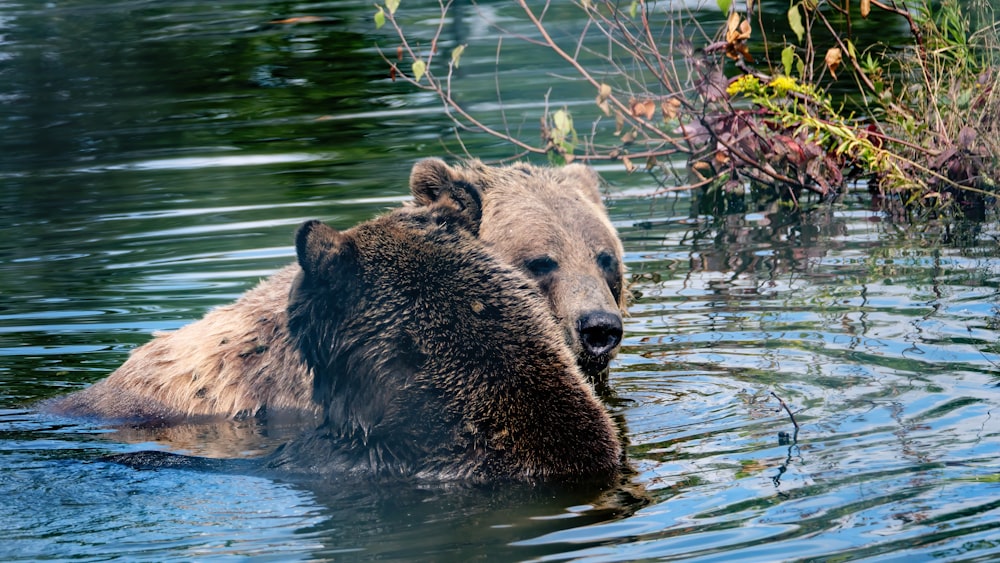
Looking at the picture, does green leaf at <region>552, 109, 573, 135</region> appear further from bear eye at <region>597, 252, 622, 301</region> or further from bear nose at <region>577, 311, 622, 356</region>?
bear nose at <region>577, 311, 622, 356</region>

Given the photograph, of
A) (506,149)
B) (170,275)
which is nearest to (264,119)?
(506,149)

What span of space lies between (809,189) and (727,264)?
6.27 ft

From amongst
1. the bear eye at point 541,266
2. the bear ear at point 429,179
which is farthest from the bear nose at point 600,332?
the bear ear at point 429,179

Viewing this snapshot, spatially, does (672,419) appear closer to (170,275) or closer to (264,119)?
(170,275)

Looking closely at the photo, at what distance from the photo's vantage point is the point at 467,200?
7477 mm

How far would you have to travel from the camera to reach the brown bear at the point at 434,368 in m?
5.36

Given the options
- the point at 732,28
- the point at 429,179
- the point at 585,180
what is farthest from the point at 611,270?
the point at 732,28

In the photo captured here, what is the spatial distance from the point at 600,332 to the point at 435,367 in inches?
68.7

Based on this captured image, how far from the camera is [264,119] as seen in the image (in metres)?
16.4

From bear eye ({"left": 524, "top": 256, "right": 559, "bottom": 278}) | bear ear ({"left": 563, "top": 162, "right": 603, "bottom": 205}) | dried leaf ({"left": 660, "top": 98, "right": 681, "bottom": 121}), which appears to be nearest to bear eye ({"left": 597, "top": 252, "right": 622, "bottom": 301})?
bear eye ({"left": 524, "top": 256, "right": 559, "bottom": 278})

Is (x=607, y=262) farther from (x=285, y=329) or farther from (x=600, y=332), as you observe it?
(x=285, y=329)

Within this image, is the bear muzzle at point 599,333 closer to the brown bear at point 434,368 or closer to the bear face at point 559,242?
the bear face at point 559,242

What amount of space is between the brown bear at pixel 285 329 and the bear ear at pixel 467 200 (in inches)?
3.3

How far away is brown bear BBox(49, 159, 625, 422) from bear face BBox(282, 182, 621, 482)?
140 centimetres
